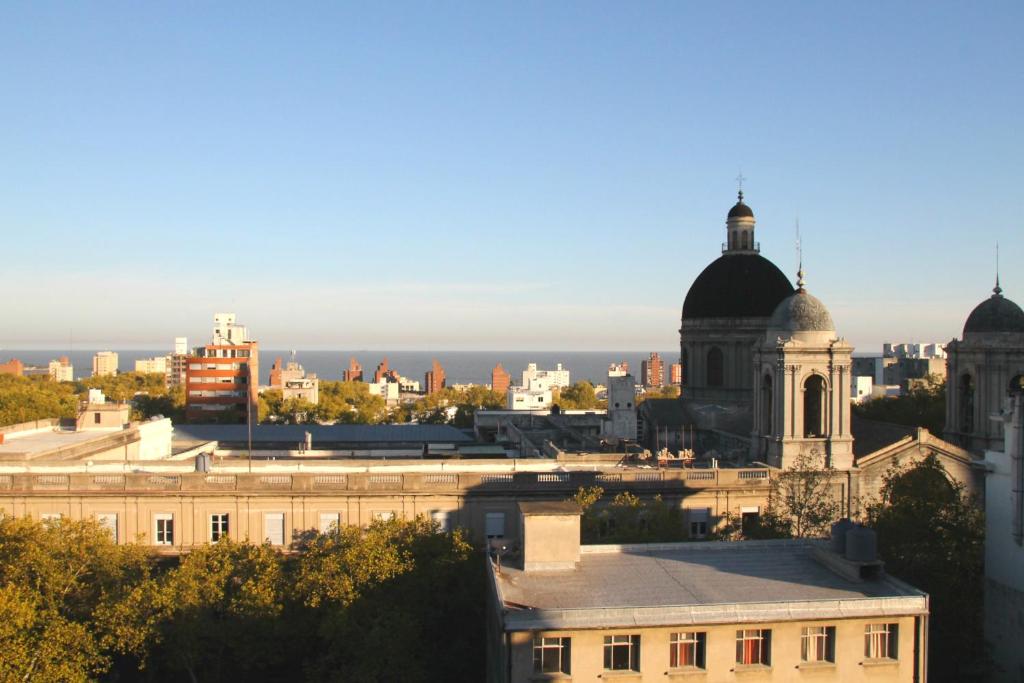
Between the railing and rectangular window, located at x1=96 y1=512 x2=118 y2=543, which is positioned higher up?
the railing

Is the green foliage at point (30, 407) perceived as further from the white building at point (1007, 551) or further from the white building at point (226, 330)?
the white building at point (1007, 551)

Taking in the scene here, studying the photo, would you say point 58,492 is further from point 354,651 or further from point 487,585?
point 487,585

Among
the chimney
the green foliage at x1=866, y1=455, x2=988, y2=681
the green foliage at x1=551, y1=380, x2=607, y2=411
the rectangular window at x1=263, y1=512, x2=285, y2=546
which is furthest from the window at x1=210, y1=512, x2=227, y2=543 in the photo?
the green foliage at x1=551, y1=380, x2=607, y2=411

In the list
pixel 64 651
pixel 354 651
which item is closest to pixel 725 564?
pixel 354 651

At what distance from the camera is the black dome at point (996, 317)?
50.2 meters

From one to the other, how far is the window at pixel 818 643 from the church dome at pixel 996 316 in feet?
97.1

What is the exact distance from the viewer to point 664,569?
30406 millimetres

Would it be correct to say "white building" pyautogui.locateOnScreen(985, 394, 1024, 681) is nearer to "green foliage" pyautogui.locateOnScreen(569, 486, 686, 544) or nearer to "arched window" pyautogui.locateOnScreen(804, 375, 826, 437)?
"green foliage" pyautogui.locateOnScreen(569, 486, 686, 544)

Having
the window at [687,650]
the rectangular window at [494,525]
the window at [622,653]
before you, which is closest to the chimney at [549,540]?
the window at [622,653]

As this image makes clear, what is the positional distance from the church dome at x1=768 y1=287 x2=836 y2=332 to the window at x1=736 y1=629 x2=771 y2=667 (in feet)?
81.6

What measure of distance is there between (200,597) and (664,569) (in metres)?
15.3

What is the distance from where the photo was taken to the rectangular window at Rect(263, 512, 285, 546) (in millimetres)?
41906

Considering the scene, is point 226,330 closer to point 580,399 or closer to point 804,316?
point 580,399

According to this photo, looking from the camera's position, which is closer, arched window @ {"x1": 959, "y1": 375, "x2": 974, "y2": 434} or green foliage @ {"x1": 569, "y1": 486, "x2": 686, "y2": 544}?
green foliage @ {"x1": 569, "y1": 486, "x2": 686, "y2": 544}
